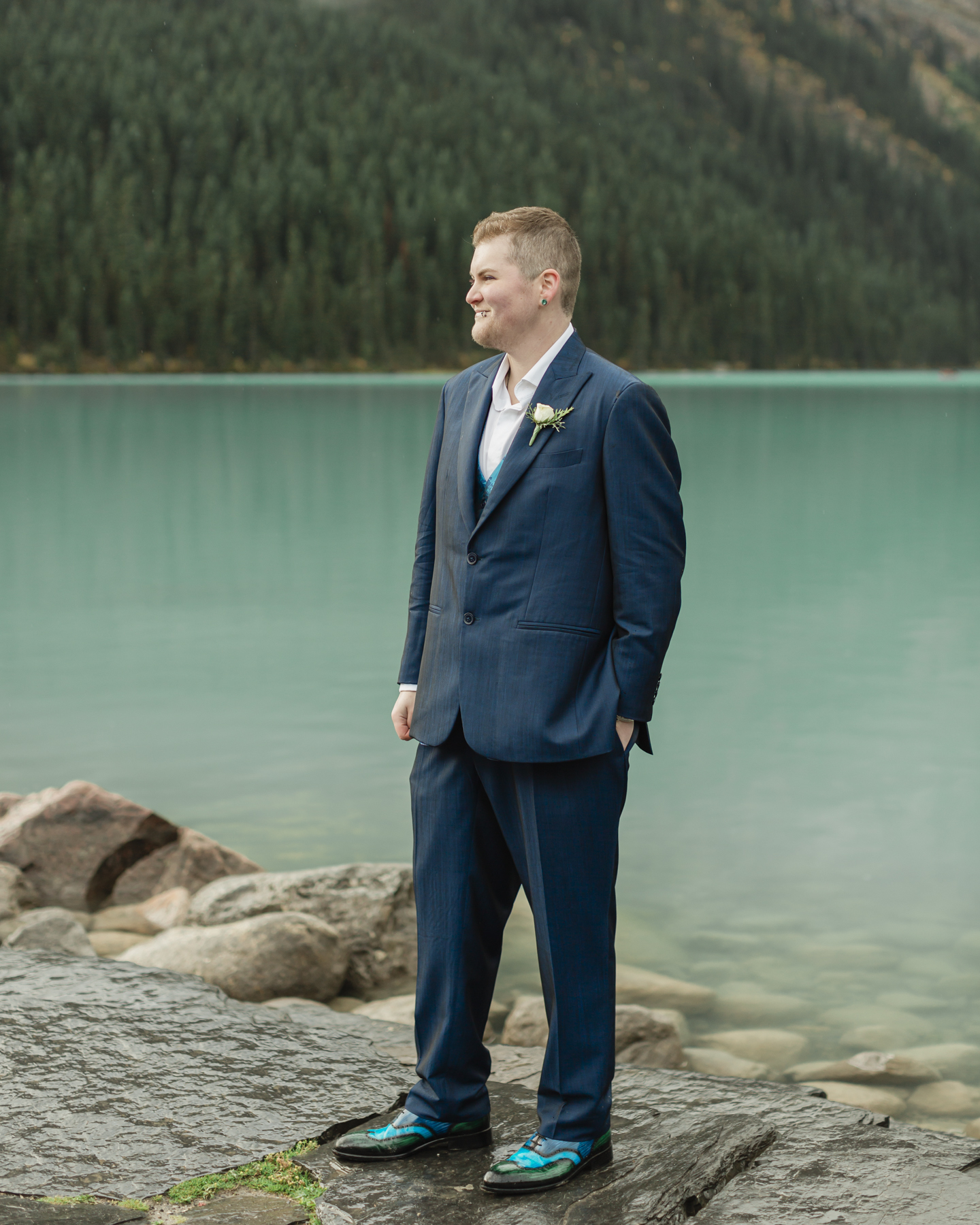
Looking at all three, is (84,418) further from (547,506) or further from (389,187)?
(389,187)

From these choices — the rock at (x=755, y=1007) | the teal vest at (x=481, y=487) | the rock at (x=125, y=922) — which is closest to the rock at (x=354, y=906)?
the rock at (x=125, y=922)

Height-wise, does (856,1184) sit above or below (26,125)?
below

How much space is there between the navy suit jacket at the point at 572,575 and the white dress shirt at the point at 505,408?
3 cm

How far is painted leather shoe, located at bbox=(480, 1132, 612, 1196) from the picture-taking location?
9.70 ft

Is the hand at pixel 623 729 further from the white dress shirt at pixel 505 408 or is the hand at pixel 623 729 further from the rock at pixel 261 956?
the rock at pixel 261 956

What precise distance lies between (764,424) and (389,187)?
86728 mm

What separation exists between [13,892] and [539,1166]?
410 cm

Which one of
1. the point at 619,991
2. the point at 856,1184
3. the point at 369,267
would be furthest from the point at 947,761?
the point at 369,267

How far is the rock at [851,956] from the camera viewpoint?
6430mm

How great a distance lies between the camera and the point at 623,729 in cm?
297

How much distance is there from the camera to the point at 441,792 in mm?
3113

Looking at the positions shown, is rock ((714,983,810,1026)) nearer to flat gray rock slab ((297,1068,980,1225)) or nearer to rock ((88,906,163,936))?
flat gray rock slab ((297,1068,980,1225))

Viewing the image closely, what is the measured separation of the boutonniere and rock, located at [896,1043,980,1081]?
342 cm

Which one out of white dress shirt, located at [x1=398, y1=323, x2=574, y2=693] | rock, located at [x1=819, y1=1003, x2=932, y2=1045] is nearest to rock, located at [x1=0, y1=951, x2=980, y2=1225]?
white dress shirt, located at [x1=398, y1=323, x2=574, y2=693]
